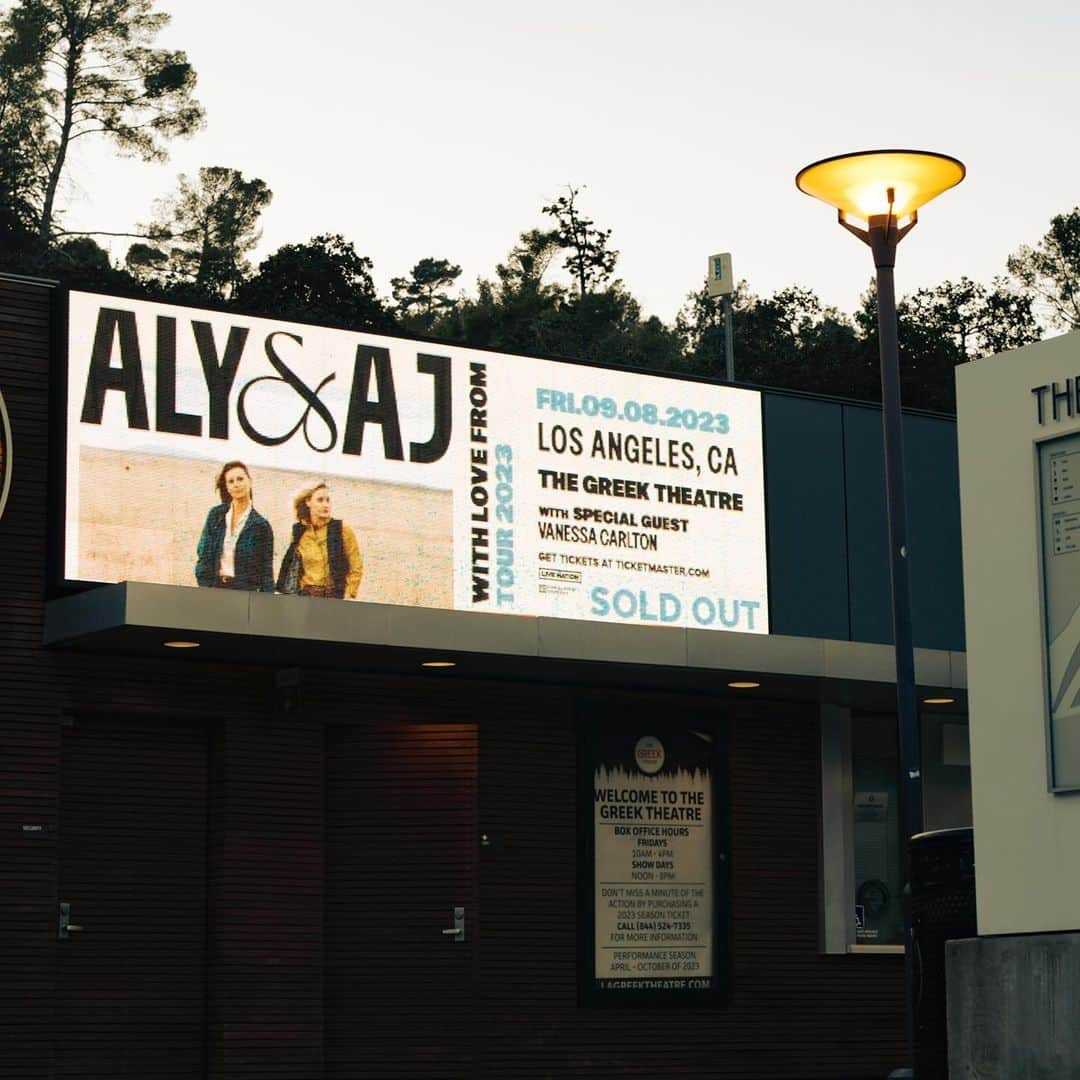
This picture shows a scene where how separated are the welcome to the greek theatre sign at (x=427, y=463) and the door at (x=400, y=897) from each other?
1423 millimetres

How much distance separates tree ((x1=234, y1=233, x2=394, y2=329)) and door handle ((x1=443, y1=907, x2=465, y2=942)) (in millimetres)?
42369

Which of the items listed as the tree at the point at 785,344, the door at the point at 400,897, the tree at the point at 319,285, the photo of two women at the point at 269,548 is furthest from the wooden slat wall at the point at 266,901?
the tree at the point at 785,344

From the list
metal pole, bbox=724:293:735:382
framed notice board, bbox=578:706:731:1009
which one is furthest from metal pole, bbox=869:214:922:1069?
metal pole, bbox=724:293:735:382

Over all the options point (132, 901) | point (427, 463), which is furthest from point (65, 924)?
point (427, 463)

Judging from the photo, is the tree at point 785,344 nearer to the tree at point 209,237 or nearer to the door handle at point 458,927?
the tree at point 209,237

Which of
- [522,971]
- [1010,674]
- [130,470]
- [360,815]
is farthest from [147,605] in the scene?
[1010,674]

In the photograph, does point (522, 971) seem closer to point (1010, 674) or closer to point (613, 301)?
point (1010, 674)

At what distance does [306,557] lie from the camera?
16.7 meters

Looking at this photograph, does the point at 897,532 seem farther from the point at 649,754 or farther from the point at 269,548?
the point at 649,754

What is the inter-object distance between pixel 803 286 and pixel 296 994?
5685cm

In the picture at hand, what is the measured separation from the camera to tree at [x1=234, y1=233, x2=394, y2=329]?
196 feet

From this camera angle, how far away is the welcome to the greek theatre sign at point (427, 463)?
16.0 metres

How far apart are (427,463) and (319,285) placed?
44574 mm

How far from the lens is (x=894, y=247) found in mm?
13281
